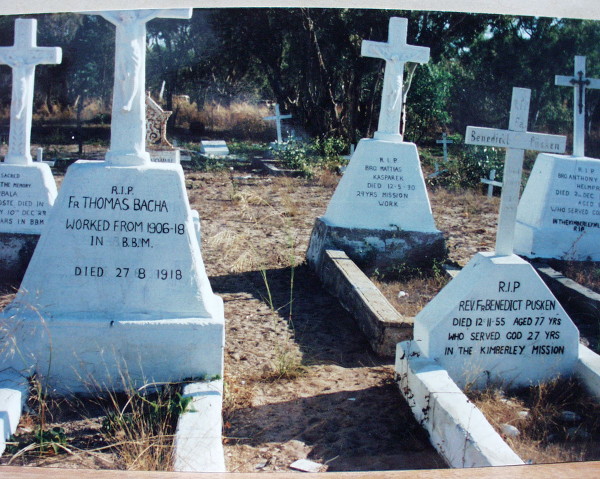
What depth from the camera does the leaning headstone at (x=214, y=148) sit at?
2.80 metres

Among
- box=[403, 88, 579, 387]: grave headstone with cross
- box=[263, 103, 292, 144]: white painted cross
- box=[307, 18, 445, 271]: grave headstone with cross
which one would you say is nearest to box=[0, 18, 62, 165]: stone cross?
box=[263, 103, 292, 144]: white painted cross

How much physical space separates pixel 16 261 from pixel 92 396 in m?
2.49

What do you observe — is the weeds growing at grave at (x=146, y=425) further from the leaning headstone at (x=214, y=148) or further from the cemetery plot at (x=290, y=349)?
the leaning headstone at (x=214, y=148)

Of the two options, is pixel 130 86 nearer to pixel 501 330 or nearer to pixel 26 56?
pixel 26 56

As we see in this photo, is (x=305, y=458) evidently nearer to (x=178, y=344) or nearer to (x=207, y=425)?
(x=207, y=425)

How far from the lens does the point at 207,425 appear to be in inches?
107

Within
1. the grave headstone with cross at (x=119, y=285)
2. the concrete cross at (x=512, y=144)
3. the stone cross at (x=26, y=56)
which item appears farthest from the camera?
the grave headstone with cross at (x=119, y=285)

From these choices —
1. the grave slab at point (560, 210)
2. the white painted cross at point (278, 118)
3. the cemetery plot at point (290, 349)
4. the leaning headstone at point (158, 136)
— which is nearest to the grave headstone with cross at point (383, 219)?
the cemetery plot at point (290, 349)

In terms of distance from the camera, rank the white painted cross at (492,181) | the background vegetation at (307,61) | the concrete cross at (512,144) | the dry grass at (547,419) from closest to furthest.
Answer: the background vegetation at (307,61), the dry grass at (547,419), the concrete cross at (512,144), the white painted cross at (492,181)

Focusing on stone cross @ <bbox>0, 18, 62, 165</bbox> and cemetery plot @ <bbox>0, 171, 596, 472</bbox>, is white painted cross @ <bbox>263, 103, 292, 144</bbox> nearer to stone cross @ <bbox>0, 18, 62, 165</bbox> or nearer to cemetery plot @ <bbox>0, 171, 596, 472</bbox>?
cemetery plot @ <bbox>0, 171, 596, 472</bbox>

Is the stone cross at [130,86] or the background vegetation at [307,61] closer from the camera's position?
the background vegetation at [307,61]

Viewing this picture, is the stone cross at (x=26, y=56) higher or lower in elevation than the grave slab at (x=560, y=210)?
higher

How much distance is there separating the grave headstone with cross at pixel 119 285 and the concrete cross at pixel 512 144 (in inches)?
55.9

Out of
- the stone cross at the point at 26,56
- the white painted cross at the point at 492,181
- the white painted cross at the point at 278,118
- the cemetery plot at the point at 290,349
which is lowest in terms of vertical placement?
the cemetery plot at the point at 290,349
